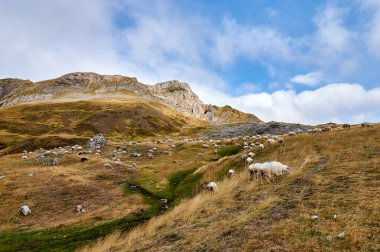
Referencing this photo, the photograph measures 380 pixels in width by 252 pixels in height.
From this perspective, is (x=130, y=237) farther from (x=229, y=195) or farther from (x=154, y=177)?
(x=154, y=177)

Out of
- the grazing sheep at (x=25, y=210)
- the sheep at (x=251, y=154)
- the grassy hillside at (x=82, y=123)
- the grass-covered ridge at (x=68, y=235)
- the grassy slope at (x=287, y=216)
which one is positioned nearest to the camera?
the grassy slope at (x=287, y=216)

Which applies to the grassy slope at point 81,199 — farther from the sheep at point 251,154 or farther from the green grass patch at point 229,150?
the sheep at point 251,154

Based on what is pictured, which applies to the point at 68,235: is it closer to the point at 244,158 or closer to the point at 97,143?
the point at 244,158

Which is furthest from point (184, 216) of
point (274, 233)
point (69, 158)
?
point (69, 158)

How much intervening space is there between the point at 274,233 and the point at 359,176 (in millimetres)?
11061

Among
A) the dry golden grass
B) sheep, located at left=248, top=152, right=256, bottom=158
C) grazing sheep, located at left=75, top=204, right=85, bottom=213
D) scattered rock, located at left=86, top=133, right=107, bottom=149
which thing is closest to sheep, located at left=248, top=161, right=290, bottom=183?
the dry golden grass

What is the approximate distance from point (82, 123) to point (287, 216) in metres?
142

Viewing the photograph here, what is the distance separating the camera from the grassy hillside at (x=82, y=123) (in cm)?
13712

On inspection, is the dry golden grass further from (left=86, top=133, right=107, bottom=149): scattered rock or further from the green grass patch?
(left=86, top=133, right=107, bottom=149): scattered rock

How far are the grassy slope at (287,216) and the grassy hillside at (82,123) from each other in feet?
312

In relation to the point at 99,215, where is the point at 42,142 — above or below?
above

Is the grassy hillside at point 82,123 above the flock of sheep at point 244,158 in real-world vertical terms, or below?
above

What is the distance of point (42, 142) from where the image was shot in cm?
10556

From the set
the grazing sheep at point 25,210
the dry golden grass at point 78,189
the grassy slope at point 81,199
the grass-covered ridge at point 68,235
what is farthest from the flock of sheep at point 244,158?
the grass-covered ridge at point 68,235
